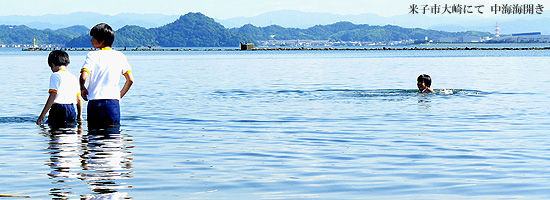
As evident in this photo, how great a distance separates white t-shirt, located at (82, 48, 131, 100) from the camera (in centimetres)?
1267

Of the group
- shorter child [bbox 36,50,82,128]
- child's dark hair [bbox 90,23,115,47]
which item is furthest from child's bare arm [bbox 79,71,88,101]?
shorter child [bbox 36,50,82,128]

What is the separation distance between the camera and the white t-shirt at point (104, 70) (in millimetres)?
12672

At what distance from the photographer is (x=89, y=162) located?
39.5 feet

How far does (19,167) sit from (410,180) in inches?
228

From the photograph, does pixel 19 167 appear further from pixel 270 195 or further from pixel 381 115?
pixel 381 115

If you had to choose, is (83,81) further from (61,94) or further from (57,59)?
(61,94)

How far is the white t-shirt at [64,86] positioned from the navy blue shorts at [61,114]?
120mm

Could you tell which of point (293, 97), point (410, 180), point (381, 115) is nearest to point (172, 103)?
point (293, 97)

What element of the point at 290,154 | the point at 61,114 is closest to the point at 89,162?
the point at 61,114

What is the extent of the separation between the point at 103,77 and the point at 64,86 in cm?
172

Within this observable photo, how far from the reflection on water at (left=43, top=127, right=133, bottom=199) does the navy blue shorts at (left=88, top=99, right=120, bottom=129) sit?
52 centimetres

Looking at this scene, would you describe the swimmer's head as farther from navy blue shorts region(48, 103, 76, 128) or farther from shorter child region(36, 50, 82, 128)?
navy blue shorts region(48, 103, 76, 128)

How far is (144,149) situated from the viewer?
14.3 meters

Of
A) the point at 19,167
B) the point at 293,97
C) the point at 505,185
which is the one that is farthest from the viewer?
the point at 293,97
